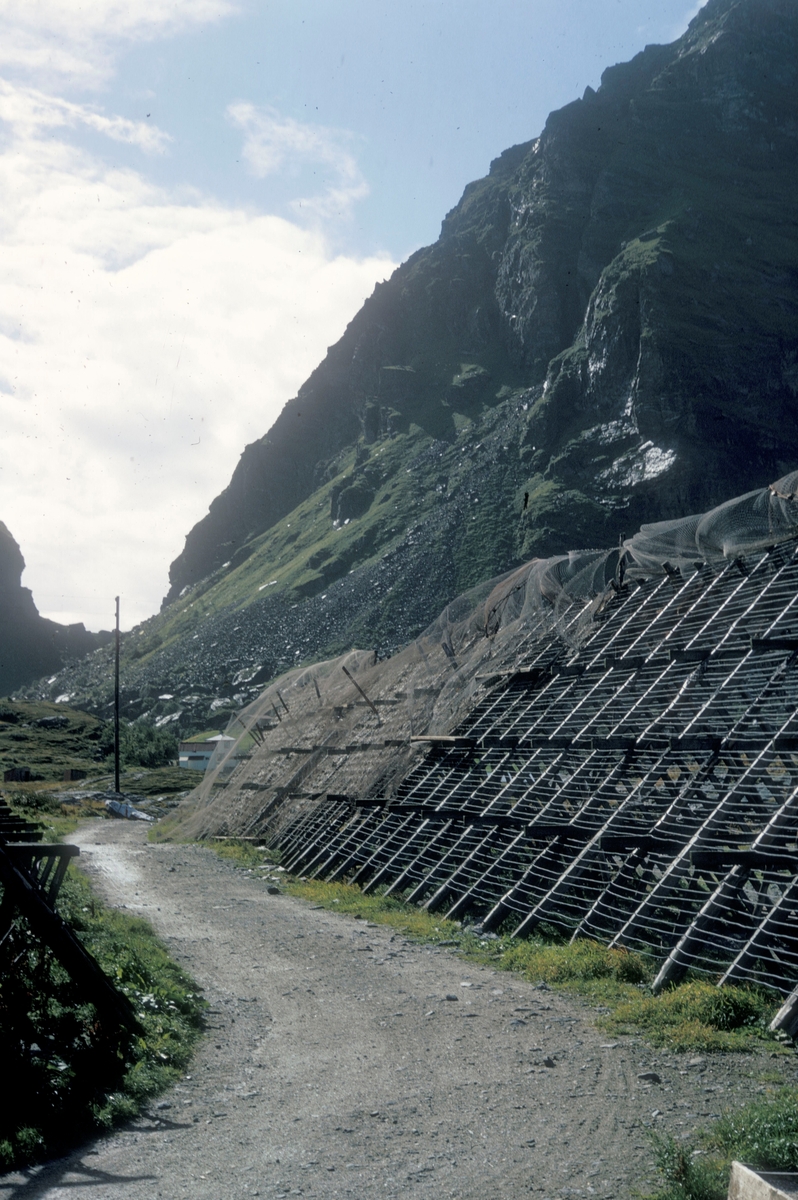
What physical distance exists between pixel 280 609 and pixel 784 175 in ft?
363

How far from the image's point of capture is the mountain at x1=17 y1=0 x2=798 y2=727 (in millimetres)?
110188

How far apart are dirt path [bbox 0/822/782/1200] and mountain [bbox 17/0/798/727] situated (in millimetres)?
84485

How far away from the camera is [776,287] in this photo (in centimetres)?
12750

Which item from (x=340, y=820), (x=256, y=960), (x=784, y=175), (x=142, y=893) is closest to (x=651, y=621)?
(x=340, y=820)

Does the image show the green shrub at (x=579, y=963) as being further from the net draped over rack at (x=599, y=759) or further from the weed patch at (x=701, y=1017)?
the weed patch at (x=701, y=1017)

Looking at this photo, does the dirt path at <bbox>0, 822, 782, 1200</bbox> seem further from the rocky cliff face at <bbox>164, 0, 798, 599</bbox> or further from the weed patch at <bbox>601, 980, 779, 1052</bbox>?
the rocky cliff face at <bbox>164, 0, 798, 599</bbox>

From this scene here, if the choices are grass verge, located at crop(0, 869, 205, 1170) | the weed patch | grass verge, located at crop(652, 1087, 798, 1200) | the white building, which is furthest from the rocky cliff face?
grass verge, located at crop(652, 1087, 798, 1200)

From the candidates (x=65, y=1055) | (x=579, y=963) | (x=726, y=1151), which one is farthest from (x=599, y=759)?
(x=65, y=1055)

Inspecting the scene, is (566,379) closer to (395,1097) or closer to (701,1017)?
(701,1017)

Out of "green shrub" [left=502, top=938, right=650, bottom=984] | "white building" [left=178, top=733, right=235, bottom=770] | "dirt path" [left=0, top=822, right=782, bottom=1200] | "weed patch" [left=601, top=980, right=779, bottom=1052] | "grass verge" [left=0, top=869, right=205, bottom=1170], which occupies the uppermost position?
"grass verge" [left=0, top=869, right=205, bottom=1170]

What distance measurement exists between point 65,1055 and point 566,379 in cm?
12891

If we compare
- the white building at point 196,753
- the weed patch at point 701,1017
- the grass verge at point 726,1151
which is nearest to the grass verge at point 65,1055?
the grass verge at point 726,1151

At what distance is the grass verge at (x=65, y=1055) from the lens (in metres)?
6.37

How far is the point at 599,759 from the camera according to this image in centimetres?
1503
